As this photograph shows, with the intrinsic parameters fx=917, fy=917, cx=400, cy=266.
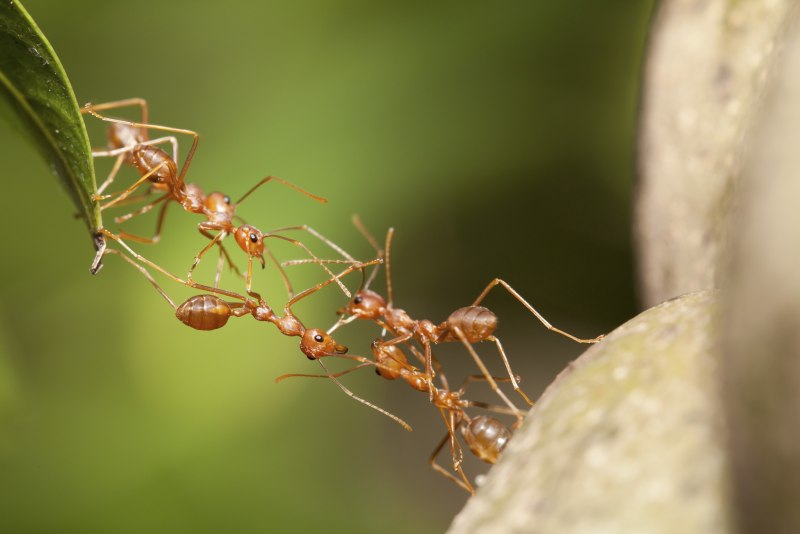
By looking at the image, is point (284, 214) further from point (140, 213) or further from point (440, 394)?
point (440, 394)

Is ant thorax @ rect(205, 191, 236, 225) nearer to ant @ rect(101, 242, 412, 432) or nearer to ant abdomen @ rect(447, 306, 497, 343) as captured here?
ant @ rect(101, 242, 412, 432)

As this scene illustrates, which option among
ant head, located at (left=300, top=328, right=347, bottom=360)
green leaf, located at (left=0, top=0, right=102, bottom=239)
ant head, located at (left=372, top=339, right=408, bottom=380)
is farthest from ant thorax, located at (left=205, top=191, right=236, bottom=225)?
green leaf, located at (left=0, top=0, right=102, bottom=239)

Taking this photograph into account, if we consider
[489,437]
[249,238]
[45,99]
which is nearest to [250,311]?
[249,238]

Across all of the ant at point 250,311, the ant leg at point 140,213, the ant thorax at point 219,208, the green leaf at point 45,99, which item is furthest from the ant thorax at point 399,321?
the green leaf at point 45,99

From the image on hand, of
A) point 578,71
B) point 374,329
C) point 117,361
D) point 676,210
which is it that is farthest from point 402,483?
point 676,210

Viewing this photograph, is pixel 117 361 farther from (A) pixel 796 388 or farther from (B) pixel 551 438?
(A) pixel 796 388
